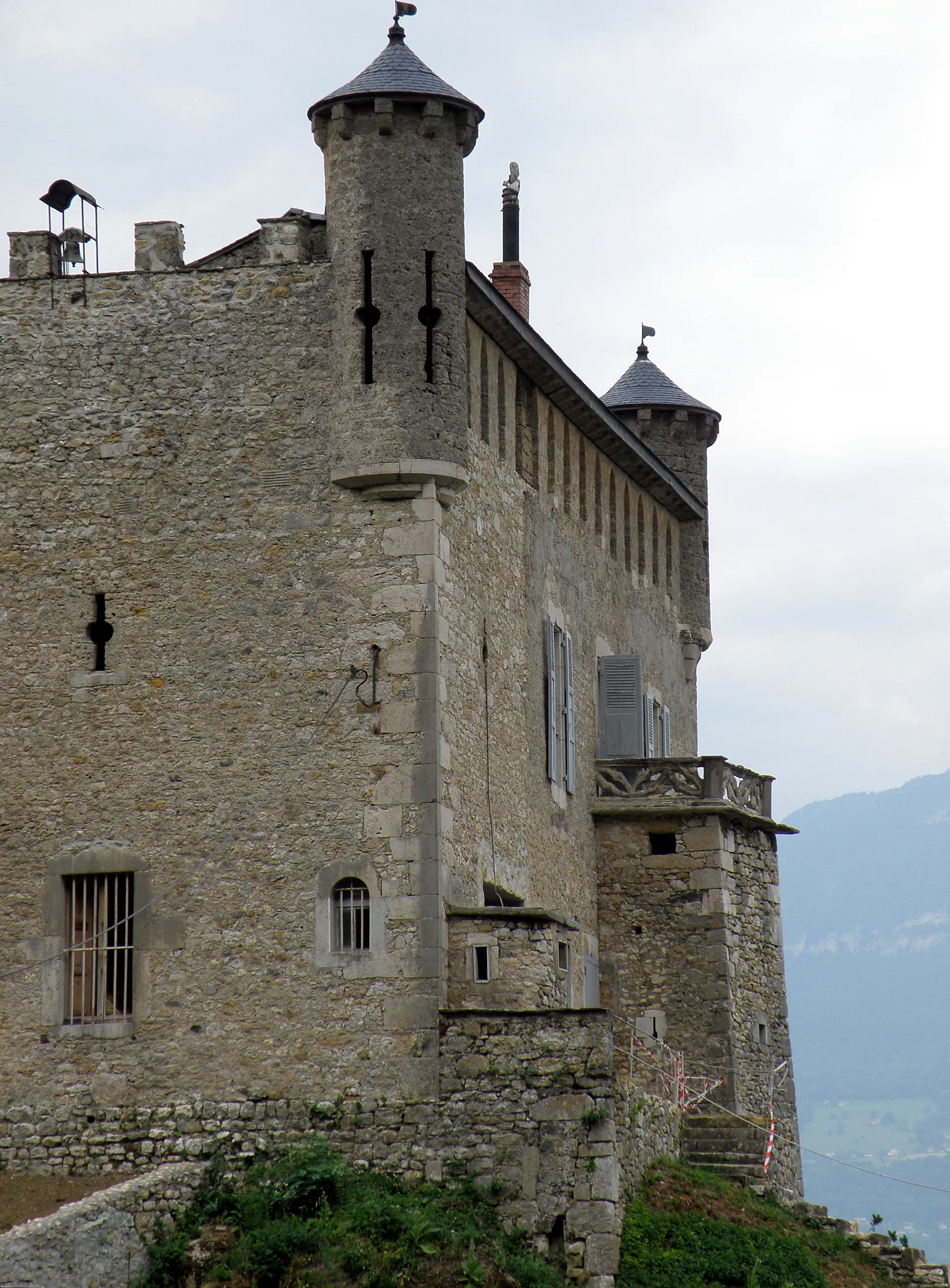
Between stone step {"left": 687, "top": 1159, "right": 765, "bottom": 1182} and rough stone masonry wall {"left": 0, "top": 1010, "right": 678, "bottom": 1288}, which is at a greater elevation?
rough stone masonry wall {"left": 0, "top": 1010, "right": 678, "bottom": 1288}

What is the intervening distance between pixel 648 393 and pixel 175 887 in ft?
55.0

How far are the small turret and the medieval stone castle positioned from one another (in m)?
10.6

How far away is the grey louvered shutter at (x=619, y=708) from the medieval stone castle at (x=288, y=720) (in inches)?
194

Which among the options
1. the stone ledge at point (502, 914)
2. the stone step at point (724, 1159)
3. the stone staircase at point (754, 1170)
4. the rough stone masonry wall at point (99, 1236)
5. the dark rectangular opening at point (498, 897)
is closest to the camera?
the rough stone masonry wall at point (99, 1236)

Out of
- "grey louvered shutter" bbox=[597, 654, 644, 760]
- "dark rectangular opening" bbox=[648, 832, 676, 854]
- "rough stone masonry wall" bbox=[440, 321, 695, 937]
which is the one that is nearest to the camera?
"rough stone masonry wall" bbox=[440, 321, 695, 937]

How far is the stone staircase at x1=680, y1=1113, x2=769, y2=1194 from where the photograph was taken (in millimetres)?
26828

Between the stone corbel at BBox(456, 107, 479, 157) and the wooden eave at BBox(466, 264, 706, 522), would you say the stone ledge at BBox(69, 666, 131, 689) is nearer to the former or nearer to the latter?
the wooden eave at BBox(466, 264, 706, 522)

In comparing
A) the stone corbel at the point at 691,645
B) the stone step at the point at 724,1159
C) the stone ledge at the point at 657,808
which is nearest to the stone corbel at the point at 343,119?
the stone ledge at the point at 657,808

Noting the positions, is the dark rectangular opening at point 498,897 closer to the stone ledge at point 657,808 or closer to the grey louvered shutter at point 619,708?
the stone ledge at point 657,808

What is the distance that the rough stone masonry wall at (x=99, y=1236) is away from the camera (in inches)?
803

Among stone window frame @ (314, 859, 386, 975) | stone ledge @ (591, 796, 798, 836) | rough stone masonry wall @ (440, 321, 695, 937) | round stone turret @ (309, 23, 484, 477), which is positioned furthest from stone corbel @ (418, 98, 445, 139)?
stone ledge @ (591, 796, 798, 836)

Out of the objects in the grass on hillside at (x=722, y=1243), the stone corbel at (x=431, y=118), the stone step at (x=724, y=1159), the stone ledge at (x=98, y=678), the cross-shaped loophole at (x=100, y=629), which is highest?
the stone corbel at (x=431, y=118)

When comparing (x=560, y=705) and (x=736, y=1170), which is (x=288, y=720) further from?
(x=736, y=1170)

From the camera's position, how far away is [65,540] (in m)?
24.8
